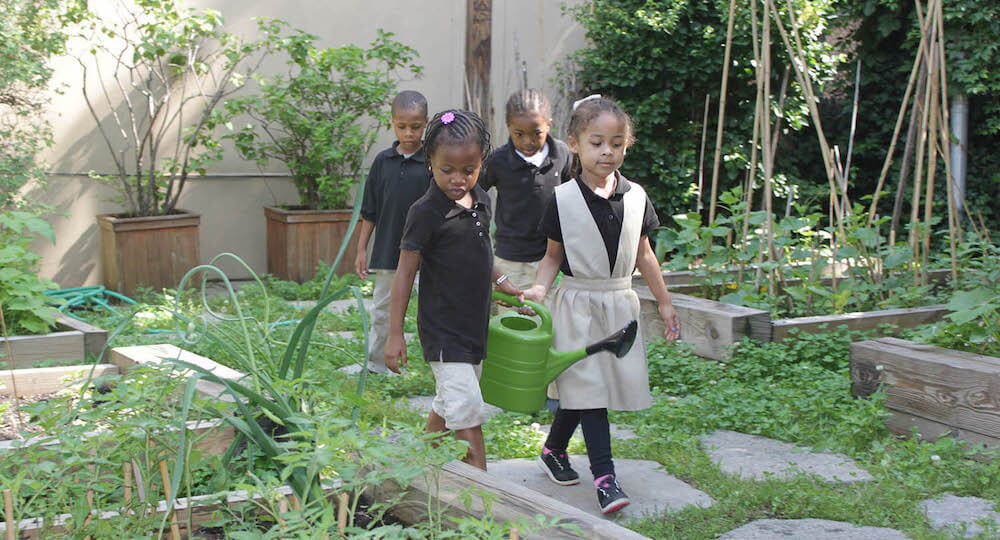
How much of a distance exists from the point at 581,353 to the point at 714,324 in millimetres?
1813

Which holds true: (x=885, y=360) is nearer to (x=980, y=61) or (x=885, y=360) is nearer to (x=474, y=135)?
(x=474, y=135)

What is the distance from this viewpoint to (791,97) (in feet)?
28.5

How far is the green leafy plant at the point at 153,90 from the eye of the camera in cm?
684

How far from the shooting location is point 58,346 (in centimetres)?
401

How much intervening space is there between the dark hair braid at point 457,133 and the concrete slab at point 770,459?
1.37m

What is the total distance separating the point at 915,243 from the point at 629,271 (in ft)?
7.81

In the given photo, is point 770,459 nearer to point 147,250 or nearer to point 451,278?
point 451,278

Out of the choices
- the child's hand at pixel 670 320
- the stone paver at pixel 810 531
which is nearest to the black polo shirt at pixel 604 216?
the child's hand at pixel 670 320

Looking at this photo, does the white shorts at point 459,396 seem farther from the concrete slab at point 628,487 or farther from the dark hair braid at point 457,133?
the dark hair braid at point 457,133

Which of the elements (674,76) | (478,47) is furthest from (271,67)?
(674,76)

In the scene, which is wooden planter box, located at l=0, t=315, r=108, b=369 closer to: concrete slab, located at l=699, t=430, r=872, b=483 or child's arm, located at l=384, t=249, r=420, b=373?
child's arm, located at l=384, t=249, r=420, b=373

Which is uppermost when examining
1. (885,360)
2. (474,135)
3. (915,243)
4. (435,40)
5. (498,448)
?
(435,40)

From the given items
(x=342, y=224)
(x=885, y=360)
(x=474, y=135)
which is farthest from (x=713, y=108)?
(x=474, y=135)

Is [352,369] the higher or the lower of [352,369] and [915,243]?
the lower
